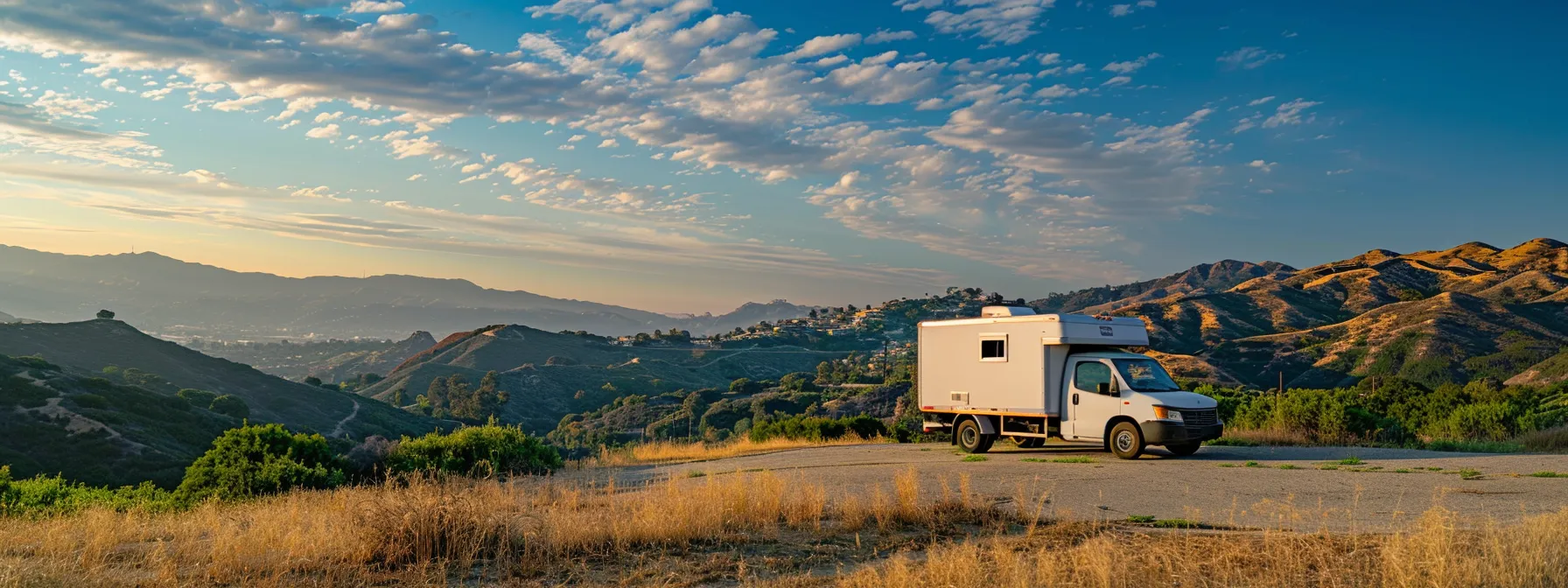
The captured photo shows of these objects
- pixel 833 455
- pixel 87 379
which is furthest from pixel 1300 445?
pixel 87 379

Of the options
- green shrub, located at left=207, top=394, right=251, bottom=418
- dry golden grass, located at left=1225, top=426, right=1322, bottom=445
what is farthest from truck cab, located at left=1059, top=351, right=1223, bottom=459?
green shrub, located at left=207, top=394, right=251, bottom=418

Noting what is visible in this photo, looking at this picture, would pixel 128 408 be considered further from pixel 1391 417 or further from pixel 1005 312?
pixel 1391 417

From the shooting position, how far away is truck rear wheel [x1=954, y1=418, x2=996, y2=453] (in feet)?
64.0

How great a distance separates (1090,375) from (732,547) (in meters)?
10.5

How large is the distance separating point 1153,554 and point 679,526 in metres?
4.65

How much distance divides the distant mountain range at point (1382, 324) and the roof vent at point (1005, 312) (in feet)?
175

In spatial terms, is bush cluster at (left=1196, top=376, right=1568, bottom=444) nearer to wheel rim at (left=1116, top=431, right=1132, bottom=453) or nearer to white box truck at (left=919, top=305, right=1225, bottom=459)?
white box truck at (left=919, top=305, right=1225, bottom=459)

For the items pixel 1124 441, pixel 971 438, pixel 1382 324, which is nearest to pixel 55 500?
pixel 971 438

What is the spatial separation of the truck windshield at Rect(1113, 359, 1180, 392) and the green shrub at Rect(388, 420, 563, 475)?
1186 centimetres

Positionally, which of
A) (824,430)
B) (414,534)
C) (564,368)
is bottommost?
(564,368)

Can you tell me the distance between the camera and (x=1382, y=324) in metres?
86.1

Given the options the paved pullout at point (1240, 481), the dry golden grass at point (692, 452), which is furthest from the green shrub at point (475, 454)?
the paved pullout at point (1240, 481)

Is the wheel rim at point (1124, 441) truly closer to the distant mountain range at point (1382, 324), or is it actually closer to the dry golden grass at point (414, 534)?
the dry golden grass at point (414, 534)

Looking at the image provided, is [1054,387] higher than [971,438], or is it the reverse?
[1054,387]
